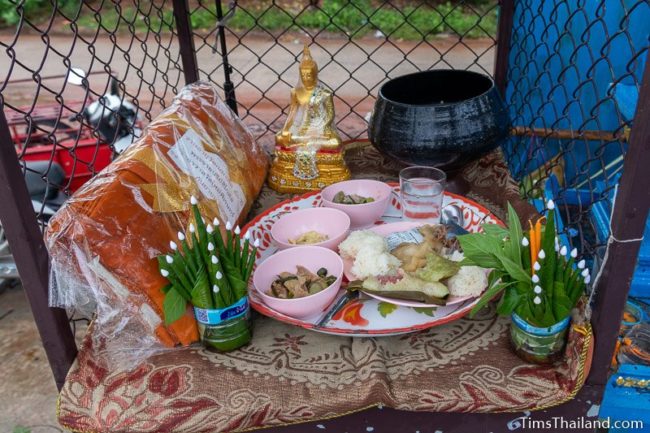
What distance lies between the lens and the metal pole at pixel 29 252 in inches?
31.4

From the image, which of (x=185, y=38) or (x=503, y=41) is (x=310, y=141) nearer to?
(x=185, y=38)

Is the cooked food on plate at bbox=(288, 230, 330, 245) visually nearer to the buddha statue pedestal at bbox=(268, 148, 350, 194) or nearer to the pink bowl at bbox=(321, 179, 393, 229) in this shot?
the pink bowl at bbox=(321, 179, 393, 229)

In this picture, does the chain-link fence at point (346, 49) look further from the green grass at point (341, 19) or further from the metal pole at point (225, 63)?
the metal pole at point (225, 63)

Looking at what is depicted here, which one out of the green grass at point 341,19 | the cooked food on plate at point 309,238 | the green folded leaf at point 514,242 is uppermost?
the green folded leaf at point 514,242

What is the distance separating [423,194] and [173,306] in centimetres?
58

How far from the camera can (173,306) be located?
0.89 meters

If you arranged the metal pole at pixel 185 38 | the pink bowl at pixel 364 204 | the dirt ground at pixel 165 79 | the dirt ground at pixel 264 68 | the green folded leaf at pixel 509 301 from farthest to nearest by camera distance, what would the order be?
1. the dirt ground at pixel 264 68
2. the dirt ground at pixel 165 79
3. the metal pole at pixel 185 38
4. the pink bowl at pixel 364 204
5. the green folded leaf at pixel 509 301

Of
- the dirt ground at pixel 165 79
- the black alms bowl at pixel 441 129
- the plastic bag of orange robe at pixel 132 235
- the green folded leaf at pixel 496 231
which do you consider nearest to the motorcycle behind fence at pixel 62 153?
the dirt ground at pixel 165 79

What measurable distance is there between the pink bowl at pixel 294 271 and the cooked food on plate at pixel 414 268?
36 millimetres

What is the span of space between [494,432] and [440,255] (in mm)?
312

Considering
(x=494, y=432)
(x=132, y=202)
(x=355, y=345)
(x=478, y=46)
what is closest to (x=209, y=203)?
(x=132, y=202)

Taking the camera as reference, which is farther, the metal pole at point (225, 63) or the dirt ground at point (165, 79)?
the dirt ground at point (165, 79)

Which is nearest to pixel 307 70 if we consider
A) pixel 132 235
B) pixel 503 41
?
pixel 503 41

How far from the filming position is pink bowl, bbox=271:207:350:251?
117 cm
